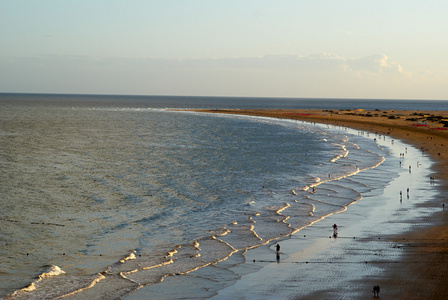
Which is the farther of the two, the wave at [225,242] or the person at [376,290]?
the wave at [225,242]

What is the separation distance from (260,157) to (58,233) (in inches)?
2125

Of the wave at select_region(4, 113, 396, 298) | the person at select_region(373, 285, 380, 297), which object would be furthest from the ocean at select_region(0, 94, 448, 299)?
the person at select_region(373, 285, 380, 297)

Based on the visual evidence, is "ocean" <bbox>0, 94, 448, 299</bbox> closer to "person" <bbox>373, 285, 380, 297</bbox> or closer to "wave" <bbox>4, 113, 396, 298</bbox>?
"wave" <bbox>4, 113, 396, 298</bbox>

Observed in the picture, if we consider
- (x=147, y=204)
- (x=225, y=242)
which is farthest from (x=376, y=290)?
(x=147, y=204)

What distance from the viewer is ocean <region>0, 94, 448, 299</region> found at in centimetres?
A: 3098

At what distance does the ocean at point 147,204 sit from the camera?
31.0 m

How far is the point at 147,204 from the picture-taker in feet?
162

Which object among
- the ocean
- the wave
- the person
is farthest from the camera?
the ocean

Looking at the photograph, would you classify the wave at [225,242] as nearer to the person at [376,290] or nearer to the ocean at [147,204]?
the ocean at [147,204]

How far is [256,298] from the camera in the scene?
2623 centimetres

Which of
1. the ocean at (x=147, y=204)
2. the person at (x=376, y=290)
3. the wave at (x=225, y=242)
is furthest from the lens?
the ocean at (x=147, y=204)

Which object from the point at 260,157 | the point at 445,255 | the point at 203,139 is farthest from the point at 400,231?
the point at 203,139

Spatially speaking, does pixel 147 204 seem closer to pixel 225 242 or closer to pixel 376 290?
pixel 225 242

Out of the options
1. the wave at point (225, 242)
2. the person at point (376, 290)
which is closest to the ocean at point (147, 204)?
the wave at point (225, 242)
